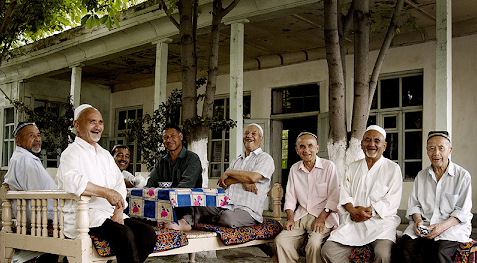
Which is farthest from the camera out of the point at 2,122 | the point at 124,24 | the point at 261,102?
the point at 2,122

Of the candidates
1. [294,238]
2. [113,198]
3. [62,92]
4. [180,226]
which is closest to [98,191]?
[113,198]

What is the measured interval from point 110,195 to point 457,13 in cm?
673

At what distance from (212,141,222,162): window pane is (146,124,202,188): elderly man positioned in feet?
20.1

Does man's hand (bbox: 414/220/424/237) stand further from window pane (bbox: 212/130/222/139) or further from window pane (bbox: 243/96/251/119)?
window pane (bbox: 212/130/222/139)

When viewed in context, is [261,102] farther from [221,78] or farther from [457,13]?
[457,13]

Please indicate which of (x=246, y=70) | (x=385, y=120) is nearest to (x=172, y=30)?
(x=246, y=70)

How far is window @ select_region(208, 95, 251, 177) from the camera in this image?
36.8 ft

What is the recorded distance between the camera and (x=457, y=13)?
784 centimetres

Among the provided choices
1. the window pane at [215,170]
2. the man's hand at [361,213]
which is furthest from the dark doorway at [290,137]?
the man's hand at [361,213]

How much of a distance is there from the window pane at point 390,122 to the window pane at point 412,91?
0.34 meters

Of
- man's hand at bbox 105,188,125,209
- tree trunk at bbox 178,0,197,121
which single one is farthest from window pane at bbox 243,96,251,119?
man's hand at bbox 105,188,125,209

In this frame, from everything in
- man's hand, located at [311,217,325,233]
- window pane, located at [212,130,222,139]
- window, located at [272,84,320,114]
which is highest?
window, located at [272,84,320,114]

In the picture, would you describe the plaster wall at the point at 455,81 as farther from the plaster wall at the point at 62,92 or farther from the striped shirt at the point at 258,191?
the plaster wall at the point at 62,92

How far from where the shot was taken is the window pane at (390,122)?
29.7 feet
